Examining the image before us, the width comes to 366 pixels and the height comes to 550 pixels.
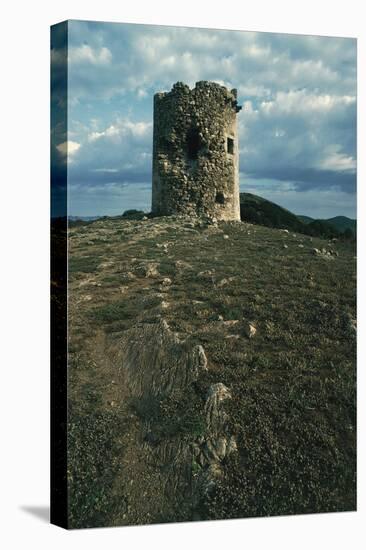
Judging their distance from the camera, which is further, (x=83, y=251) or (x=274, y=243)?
(x=274, y=243)

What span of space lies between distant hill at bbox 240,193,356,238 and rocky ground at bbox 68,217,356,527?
14.8 inches

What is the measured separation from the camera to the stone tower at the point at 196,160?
16859 millimetres

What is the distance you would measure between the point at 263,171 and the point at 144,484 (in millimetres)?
6147

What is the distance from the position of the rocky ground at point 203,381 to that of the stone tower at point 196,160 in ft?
5.47

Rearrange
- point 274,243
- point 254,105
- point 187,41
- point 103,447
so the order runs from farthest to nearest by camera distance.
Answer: point 274,243
point 254,105
point 187,41
point 103,447

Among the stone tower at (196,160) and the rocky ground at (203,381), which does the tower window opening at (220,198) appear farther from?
the rocky ground at (203,381)

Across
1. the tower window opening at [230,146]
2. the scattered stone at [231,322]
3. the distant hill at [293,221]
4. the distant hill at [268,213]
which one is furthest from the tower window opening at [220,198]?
the scattered stone at [231,322]

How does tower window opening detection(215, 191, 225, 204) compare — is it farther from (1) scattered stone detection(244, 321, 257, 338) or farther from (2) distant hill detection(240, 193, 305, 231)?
(1) scattered stone detection(244, 321, 257, 338)

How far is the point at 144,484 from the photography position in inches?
509

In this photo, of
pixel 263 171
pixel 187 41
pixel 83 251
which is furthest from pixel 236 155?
pixel 83 251

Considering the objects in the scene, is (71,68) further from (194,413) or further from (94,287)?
(194,413)

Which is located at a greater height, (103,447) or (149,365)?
(149,365)

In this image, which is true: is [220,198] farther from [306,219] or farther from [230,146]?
[306,219]

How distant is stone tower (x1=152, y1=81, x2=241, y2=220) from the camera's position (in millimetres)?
16859
